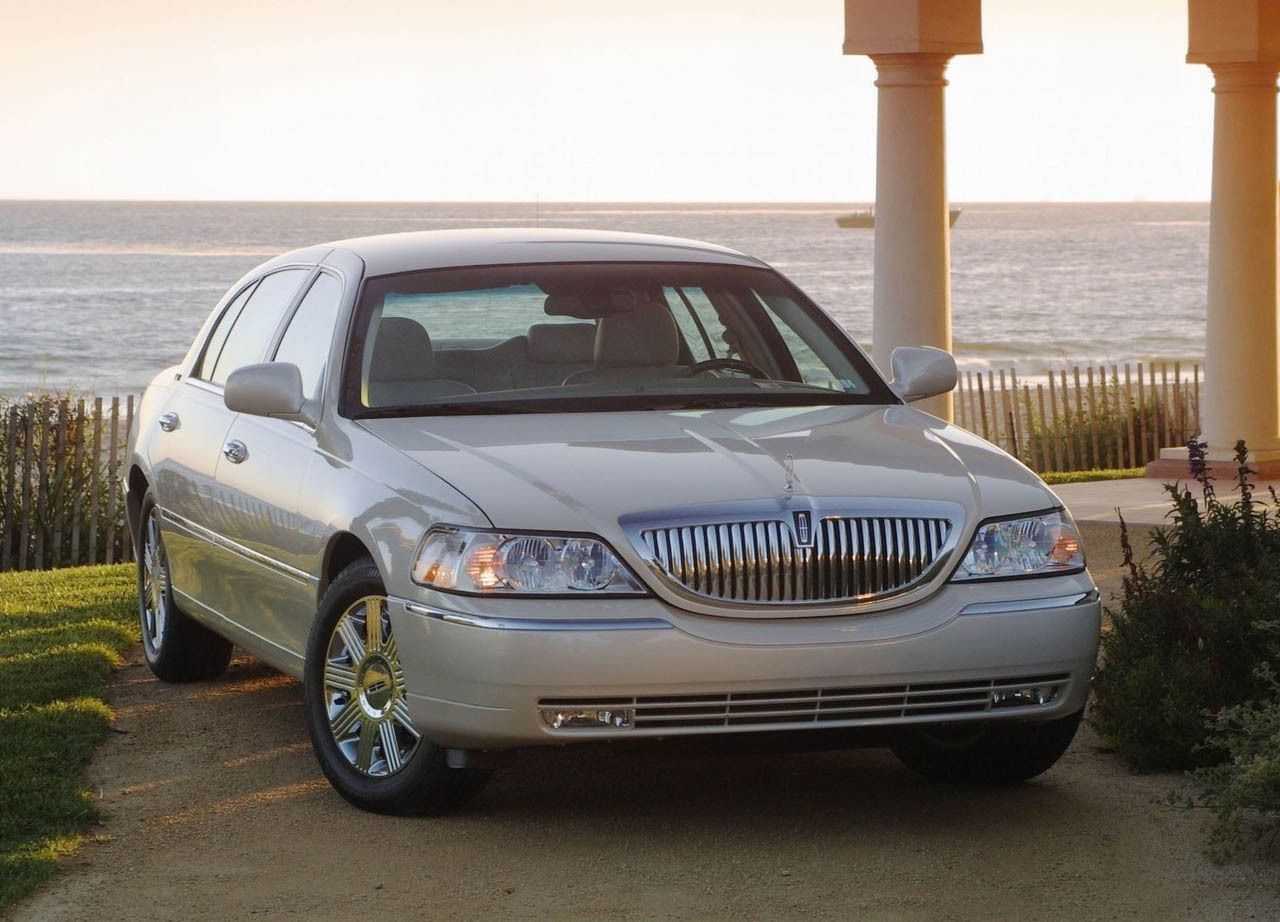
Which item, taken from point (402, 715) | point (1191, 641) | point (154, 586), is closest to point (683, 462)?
point (402, 715)

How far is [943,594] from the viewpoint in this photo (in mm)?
5219

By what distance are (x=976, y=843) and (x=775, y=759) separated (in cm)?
116

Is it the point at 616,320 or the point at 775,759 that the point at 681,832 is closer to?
the point at 775,759

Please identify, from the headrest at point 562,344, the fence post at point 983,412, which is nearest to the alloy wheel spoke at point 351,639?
the headrest at point 562,344

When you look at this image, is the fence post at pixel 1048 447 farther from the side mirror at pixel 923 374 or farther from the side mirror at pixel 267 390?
the side mirror at pixel 267 390

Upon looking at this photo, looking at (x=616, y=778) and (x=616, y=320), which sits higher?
(x=616, y=320)

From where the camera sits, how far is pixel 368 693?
5688 millimetres

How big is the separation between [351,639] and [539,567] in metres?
0.91

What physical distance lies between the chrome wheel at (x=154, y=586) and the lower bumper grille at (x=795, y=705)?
326cm

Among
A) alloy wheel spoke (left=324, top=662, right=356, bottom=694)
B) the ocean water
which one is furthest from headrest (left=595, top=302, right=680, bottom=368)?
the ocean water

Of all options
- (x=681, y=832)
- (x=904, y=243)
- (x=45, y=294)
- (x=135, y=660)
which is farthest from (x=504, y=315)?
(x=681, y=832)

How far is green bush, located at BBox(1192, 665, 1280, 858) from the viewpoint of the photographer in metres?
5.05

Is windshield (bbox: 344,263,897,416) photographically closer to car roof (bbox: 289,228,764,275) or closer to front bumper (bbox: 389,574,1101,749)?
car roof (bbox: 289,228,764,275)

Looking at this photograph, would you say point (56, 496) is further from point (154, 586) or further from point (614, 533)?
point (614, 533)
